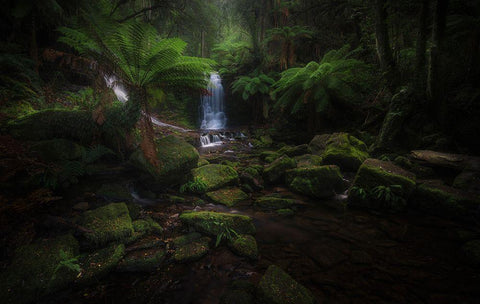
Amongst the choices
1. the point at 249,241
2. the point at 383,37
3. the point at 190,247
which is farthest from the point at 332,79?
the point at 190,247

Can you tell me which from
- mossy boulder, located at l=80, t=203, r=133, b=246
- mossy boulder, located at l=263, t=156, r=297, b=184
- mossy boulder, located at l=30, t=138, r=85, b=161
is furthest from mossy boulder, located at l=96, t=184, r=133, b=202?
mossy boulder, located at l=263, t=156, r=297, b=184

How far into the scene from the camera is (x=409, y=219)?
2941 mm

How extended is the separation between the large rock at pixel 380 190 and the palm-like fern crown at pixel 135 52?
341 cm

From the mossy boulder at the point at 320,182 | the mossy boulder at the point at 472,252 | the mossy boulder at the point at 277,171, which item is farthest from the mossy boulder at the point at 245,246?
the mossy boulder at the point at 472,252

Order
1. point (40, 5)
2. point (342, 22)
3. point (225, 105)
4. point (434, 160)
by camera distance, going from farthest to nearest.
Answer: point (225, 105), point (342, 22), point (40, 5), point (434, 160)

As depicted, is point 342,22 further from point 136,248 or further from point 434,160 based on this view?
point 136,248

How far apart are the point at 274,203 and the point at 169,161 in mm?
2002

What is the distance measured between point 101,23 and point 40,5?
326 cm

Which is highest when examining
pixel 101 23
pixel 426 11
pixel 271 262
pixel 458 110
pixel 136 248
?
pixel 426 11

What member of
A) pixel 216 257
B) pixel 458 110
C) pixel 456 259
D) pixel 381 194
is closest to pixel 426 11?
pixel 458 110

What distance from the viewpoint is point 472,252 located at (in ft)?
7.08

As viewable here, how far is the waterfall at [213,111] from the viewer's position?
12.3m

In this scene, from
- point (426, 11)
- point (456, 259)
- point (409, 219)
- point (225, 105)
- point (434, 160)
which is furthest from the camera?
point (225, 105)

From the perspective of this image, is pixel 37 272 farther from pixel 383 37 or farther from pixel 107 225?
pixel 383 37
